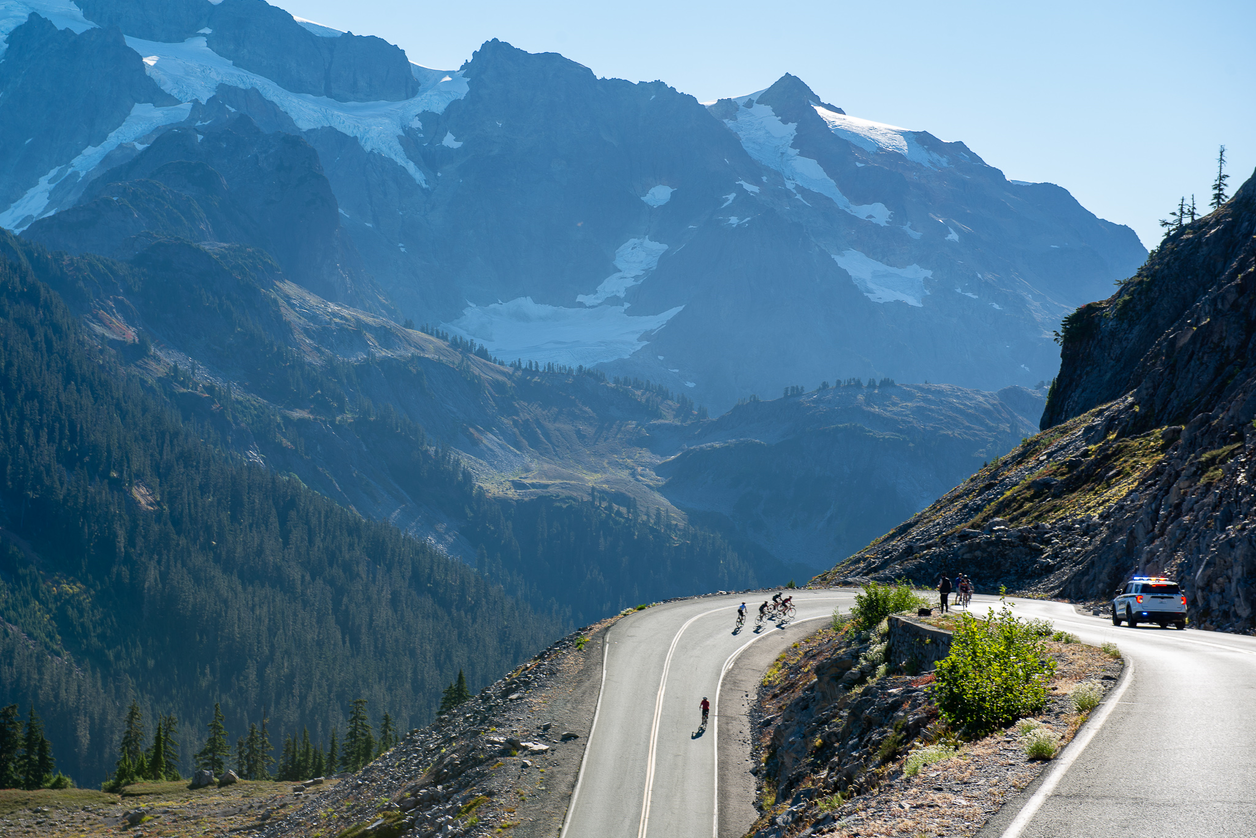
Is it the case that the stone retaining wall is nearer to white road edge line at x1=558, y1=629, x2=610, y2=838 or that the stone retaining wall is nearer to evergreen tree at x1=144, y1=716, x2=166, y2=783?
white road edge line at x1=558, y1=629, x2=610, y2=838

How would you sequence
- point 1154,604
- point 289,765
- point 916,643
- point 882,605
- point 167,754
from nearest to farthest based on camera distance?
point 916,643 < point 1154,604 < point 882,605 < point 289,765 < point 167,754

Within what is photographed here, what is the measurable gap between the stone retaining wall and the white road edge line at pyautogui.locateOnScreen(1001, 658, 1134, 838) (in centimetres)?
634

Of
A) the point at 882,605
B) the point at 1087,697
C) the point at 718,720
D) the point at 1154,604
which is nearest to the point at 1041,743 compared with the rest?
the point at 1087,697

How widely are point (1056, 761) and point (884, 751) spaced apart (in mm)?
5872

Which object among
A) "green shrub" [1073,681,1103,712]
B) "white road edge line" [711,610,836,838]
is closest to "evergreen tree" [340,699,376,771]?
"white road edge line" [711,610,836,838]

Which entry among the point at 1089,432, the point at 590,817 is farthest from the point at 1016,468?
the point at 590,817

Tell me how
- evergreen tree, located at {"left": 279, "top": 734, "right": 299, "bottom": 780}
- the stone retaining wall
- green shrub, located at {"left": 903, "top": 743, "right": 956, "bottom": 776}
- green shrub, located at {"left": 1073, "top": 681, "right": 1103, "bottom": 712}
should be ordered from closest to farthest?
green shrub, located at {"left": 903, "top": 743, "right": 956, "bottom": 776}, green shrub, located at {"left": 1073, "top": 681, "right": 1103, "bottom": 712}, the stone retaining wall, evergreen tree, located at {"left": 279, "top": 734, "right": 299, "bottom": 780}

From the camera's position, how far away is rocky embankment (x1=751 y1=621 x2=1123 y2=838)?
14.4 m

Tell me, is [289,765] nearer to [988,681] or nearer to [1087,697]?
[988,681]

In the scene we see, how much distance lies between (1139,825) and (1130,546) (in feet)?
129

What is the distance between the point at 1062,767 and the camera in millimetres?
14141

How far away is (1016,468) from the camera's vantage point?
8350cm

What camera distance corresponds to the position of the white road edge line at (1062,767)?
493 inches

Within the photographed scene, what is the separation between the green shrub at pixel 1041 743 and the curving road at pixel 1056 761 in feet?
1.15
